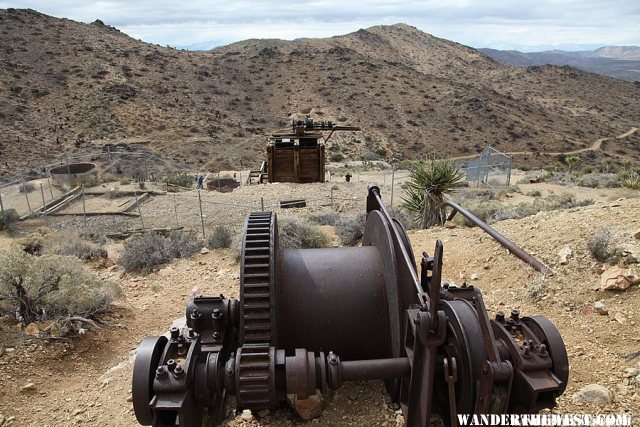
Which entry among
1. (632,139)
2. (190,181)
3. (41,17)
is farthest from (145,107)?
(632,139)

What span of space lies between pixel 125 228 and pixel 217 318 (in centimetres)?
1293

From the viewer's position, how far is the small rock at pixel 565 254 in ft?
21.3

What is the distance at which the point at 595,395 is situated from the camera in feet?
12.9

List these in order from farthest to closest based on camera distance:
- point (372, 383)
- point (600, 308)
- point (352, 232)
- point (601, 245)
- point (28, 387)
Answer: point (352, 232) → point (601, 245) → point (600, 308) → point (28, 387) → point (372, 383)

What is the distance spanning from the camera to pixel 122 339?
6129mm

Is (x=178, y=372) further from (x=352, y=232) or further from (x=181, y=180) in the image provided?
(x=181, y=180)

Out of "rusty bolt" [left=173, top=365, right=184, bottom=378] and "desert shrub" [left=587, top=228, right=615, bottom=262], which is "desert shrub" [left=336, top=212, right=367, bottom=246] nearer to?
"desert shrub" [left=587, top=228, right=615, bottom=262]

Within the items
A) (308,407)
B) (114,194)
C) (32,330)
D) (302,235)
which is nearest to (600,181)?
(302,235)

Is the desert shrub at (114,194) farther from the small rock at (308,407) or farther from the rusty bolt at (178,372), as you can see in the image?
the rusty bolt at (178,372)

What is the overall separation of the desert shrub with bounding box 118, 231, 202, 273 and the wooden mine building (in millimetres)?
14228

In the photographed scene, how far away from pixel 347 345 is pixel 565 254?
13.8ft

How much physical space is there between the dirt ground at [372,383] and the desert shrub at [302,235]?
118cm

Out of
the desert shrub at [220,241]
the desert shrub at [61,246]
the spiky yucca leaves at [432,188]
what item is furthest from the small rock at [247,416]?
the spiky yucca leaves at [432,188]

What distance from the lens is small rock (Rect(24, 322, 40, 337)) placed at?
5.79 metres
